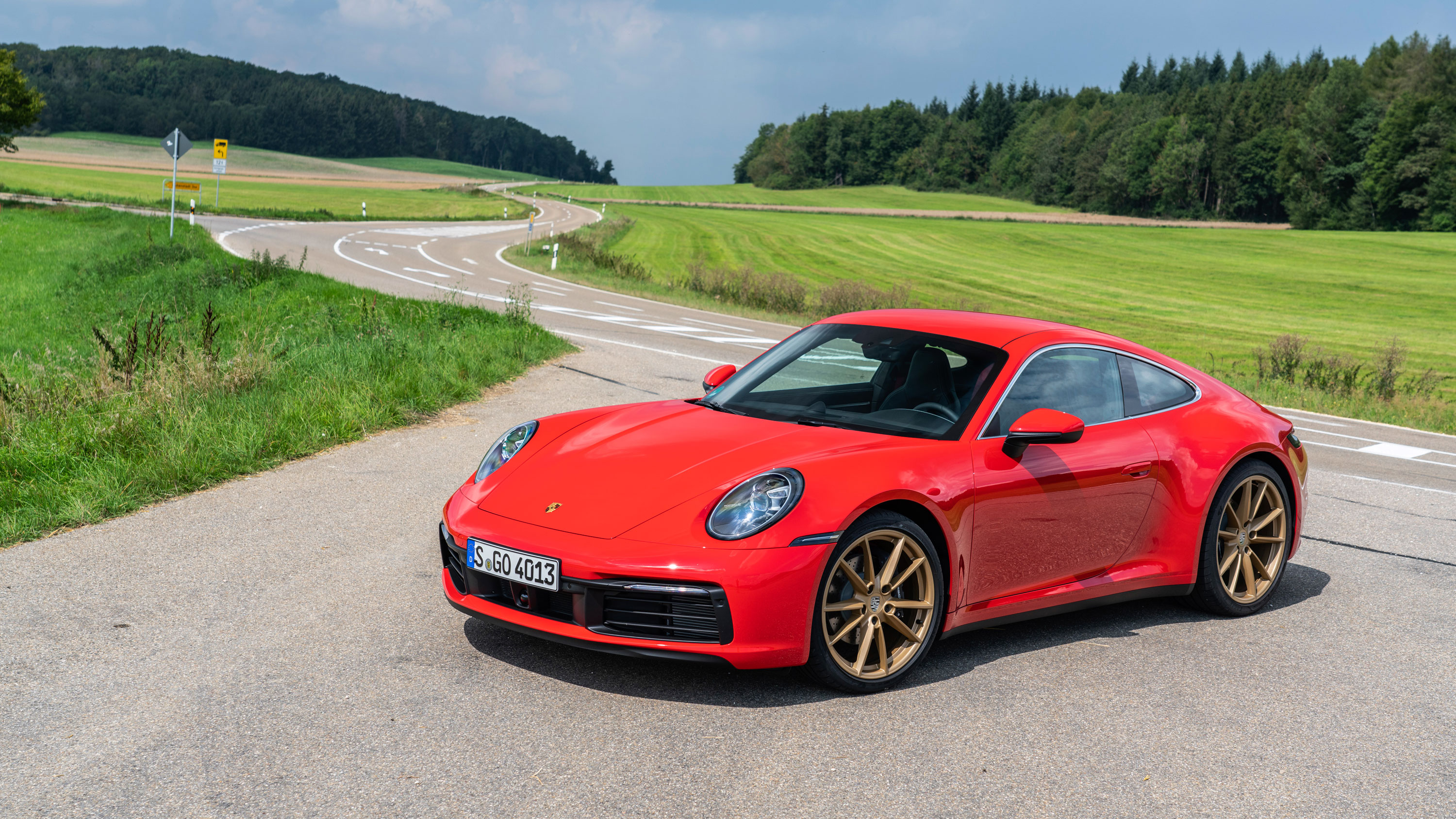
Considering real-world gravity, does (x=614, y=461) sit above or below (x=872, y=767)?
above

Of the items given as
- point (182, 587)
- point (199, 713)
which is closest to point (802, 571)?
point (199, 713)

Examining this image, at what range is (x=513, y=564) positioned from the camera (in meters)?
4.32

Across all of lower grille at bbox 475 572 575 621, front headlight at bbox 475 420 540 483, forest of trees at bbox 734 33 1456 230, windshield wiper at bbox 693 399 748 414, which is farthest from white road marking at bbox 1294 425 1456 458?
forest of trees at bbox 734 33 1456 230

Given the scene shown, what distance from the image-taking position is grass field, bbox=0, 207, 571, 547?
288 inches

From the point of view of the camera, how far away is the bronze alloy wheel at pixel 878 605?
437 cm

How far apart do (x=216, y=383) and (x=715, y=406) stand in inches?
241

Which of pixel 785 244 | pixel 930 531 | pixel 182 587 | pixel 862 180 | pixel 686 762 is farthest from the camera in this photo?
pixel 862 180

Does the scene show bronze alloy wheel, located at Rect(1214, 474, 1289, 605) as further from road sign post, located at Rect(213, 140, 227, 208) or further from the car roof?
road sign post, located at Rect(213, 140, 227, 208)

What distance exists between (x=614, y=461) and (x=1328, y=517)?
5787mm

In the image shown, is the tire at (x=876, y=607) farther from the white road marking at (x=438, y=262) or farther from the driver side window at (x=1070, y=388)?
the white road marking at (x=438, y=262)

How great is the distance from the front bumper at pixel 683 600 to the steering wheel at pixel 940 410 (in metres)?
1.05

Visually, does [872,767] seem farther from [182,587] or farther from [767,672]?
[182,587]

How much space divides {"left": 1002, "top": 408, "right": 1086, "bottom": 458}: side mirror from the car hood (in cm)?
56

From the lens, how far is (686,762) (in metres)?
3.76
